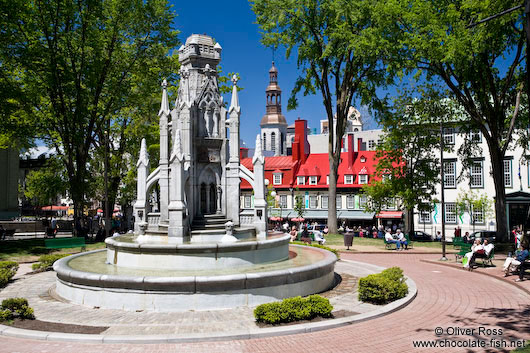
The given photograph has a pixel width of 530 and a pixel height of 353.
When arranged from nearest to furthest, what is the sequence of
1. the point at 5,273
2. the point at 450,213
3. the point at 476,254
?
the point at 5,273, the point at 476,254, the point at 450,213

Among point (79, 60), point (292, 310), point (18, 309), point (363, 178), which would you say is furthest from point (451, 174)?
point (18, 309)

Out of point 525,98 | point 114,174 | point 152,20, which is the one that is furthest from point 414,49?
point 114,174

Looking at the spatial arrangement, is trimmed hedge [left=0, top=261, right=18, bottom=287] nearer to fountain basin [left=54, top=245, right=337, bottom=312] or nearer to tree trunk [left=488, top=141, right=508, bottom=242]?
fountain basin [left=54, top=245, right=337, bottom=312]

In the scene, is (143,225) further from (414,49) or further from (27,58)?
(414,49)

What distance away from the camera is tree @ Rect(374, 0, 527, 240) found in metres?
23.9

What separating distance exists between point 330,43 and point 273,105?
353ft

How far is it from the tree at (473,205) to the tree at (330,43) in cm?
2159

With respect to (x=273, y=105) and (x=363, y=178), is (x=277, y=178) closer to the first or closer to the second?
(x=363, y=178)

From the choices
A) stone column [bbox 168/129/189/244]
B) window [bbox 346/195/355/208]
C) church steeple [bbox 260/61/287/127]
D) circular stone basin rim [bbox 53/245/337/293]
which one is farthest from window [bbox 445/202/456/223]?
church steeple [bbox 260/61/287/127]

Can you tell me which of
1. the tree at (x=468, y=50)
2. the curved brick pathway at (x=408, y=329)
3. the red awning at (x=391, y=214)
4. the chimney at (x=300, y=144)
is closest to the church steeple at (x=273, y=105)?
the chimney at (x=300, y=144)

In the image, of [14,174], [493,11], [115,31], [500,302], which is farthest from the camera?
[14,174]

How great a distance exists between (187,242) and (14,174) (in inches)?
1563

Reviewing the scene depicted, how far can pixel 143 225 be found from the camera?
1709 centimetres

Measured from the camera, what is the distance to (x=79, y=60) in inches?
1228
